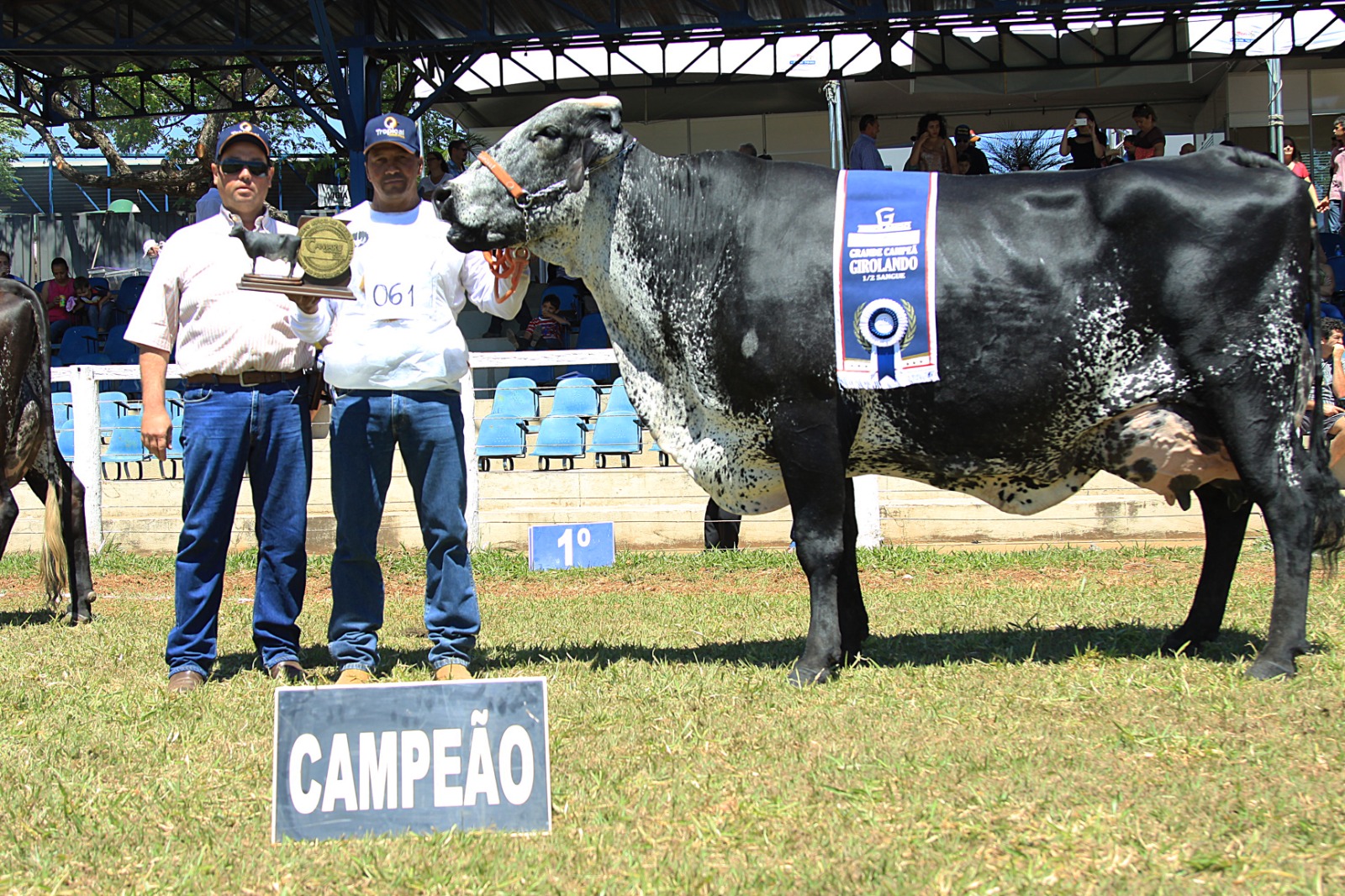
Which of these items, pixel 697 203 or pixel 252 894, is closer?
pixel 252 894

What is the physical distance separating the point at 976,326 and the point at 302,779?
9.74 feet

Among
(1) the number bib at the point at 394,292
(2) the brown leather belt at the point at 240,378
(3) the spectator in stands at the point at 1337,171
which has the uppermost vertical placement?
(3) the spectator in stands at the point at 1337,171

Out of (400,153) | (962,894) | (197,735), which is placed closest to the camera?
(962,894)

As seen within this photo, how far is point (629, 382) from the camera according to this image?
216 inches

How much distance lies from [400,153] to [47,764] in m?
2.62

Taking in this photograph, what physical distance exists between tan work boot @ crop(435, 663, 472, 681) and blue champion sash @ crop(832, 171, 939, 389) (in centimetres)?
190

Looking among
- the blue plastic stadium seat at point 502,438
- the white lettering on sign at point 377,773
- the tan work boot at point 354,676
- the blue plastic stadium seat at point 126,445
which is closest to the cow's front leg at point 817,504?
the tan work boot at point 354,676

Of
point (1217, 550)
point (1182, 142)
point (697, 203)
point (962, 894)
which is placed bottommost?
point (962, 894)

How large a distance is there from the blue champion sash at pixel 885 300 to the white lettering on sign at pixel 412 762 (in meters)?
2.27

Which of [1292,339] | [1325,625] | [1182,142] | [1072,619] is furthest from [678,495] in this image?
[1182,142]

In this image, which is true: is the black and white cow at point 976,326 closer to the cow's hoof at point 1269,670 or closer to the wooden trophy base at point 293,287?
the cow's hoof at point 1269,670

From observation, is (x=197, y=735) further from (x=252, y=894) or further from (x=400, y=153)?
(x=400, y=153)

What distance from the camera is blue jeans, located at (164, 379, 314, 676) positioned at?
17.9 ft

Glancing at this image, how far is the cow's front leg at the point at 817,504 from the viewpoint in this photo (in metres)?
5.07
